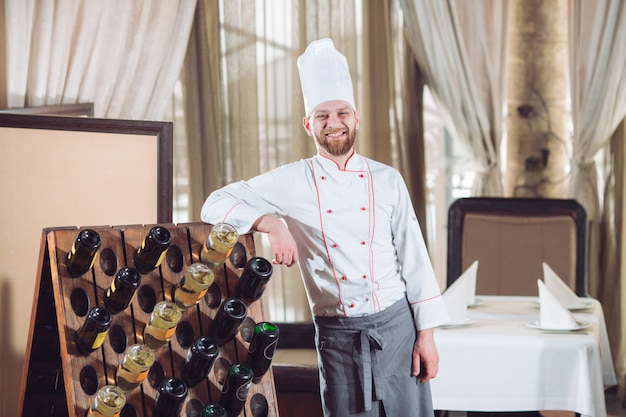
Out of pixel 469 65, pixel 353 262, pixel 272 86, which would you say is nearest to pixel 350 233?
pixel 353 262

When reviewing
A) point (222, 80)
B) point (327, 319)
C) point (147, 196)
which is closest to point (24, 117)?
point (147, 196)

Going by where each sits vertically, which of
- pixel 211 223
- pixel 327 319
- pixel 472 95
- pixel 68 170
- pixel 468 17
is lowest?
pixel 327 319

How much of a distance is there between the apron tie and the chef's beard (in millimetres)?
430

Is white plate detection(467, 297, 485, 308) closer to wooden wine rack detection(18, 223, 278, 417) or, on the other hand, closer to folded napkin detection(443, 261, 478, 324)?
folded napkin detection(443, 261, 478, 324)

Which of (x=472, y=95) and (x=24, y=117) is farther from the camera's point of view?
(x=472, y=95)

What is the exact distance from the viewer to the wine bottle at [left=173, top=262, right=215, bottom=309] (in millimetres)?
1676

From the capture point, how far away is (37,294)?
1709mm

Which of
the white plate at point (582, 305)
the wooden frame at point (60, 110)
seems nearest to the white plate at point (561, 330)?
the white plate at point (582, 305)

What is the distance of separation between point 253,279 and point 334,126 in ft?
1.63

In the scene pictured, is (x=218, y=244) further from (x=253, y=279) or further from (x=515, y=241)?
(x=515, y=241)

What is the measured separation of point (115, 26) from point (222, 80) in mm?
673

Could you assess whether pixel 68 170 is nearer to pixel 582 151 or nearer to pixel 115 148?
pixel 115 148

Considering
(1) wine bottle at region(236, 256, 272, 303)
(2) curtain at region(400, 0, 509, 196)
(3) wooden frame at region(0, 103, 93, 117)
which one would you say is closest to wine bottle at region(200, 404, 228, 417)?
(1) wine bottle at region(236, 256, 272, 303)

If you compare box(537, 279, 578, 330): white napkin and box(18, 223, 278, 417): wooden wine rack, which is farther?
box(537, 279, 578, 330): white napkin
